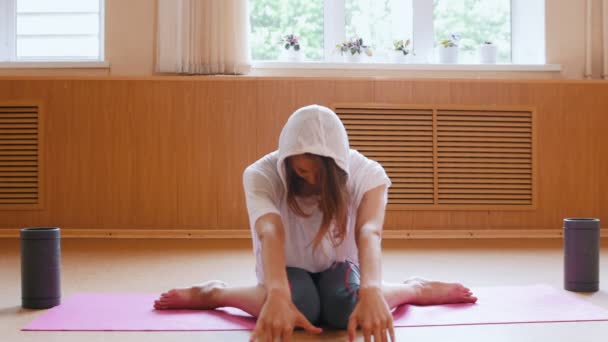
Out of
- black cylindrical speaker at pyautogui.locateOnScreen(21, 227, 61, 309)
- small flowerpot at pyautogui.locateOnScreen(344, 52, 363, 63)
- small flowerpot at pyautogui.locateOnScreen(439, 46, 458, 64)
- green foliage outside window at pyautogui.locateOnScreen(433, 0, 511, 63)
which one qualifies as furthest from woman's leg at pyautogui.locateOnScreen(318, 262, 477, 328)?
green foliage outside window at pyautogui.locateOnScreen(433, 0, 511, 63)

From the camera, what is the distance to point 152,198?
441 cm

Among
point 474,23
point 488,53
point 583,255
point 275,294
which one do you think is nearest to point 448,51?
point 488,53

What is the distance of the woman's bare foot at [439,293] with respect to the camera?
216 centimetres

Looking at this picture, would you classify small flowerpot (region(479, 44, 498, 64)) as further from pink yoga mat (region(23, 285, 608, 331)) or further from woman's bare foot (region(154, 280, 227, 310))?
woman's bare foot (region(154, 280, 227, 310))

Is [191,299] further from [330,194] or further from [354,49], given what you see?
[354,49]

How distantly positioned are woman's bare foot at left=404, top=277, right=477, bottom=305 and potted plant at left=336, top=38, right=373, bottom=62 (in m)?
2.98

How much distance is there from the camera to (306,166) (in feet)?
5.89

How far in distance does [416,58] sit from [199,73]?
1.61 m

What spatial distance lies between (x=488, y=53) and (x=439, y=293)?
322 centimetres

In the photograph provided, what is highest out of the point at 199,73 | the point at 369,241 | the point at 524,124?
the point at 199,73

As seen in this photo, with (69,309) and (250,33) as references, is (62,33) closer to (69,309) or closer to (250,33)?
(250,33)

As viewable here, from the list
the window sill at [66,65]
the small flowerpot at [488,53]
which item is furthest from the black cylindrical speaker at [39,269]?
the small flowerpot at [488,53]

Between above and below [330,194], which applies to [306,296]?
below

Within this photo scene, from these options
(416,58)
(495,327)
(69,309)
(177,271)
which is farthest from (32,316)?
(416,58)
